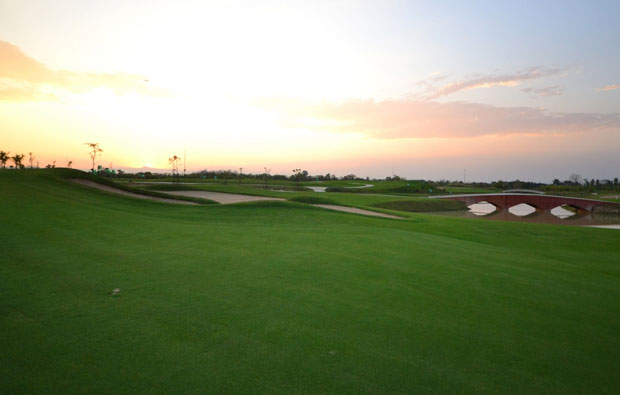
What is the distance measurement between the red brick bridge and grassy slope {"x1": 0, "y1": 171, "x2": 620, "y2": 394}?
54.8 metres

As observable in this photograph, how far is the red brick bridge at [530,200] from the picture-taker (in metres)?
60.5

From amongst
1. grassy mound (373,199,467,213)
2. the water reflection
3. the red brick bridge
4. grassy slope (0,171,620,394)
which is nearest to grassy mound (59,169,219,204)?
grassy slope (0,171,620,394)

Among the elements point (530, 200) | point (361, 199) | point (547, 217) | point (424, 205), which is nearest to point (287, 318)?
point (361, 199)

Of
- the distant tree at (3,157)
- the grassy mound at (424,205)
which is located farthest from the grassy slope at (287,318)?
the distant tree at (3,157)

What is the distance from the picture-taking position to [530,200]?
64312 millimetres

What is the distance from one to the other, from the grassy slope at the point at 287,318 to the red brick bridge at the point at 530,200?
54.8m

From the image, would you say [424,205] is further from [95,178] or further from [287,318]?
[287,318]

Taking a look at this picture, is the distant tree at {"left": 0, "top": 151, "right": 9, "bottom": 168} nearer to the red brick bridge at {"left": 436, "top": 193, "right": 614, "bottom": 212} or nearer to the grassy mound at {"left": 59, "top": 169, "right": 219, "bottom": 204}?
the grassy mound at {"left": 59, "top": 169, "right": 219, "bottom": 204}

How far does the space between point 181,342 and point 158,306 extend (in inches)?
54.1

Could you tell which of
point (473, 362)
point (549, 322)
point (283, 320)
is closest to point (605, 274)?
point (549, 322)

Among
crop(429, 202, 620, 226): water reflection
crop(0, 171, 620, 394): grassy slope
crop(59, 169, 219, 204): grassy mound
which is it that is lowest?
crop(429, 202, 620, 226): water reflection

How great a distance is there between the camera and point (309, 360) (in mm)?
3889

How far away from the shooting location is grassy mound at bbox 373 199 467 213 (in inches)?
1853

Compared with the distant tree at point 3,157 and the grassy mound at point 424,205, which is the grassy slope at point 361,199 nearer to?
the grassy mound at point 424,205
